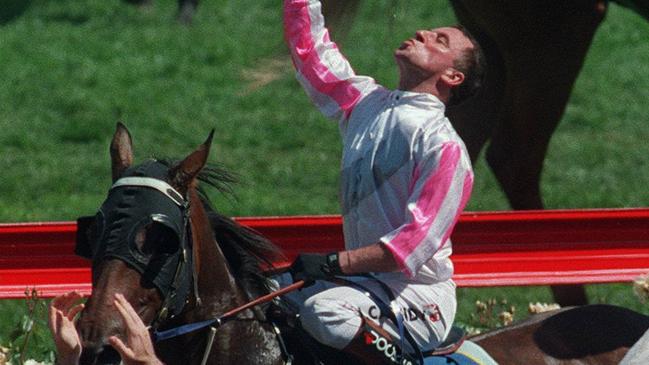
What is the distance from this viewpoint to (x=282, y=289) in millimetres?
4109

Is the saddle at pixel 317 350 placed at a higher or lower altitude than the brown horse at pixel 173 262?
lower

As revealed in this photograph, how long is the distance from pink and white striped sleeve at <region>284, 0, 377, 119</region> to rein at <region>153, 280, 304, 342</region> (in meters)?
0.66

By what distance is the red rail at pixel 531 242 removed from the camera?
20.1 ft

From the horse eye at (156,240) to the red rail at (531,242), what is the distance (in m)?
2.25

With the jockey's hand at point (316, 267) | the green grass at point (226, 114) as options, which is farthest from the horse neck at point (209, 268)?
the green grass at point (226, 114)

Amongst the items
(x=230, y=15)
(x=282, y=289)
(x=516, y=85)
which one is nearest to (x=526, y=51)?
(x=516, y=85)

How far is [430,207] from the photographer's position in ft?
13.1

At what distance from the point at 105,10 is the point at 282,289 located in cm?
Answer: 1172

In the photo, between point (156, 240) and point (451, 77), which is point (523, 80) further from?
point (156, 240)

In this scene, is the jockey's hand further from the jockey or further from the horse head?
Answer: the horse head

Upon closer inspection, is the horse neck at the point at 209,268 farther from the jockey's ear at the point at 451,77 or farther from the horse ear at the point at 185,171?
the jockey's ear at the point at 451,77

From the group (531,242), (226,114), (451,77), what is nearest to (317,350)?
(451,77)

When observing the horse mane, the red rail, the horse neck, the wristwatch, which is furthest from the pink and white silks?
the red rail

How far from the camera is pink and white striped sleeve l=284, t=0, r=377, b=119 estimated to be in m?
4.51
